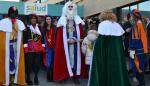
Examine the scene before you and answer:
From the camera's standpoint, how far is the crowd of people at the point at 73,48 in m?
8.56

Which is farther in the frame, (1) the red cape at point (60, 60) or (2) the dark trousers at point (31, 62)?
(1) the red cape at point (60, 60)

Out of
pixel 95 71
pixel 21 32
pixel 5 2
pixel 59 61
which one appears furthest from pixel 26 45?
pixel 5 2

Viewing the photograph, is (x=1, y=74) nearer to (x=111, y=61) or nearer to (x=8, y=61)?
(x=8, y=61)

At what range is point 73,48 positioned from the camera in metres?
10.3

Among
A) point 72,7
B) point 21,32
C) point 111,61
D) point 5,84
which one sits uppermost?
point 72,7

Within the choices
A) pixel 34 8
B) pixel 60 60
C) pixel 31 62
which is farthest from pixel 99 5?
pixel 31 62

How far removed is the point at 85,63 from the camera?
10086mm

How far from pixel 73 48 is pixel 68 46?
140 millimetres

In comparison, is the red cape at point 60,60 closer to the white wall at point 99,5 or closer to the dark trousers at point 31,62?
the dark trousers at point 31,62

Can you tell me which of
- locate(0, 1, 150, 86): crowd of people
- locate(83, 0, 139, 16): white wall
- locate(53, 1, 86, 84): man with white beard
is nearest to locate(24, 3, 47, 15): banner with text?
locate(83, 0, 139, 16): white wall

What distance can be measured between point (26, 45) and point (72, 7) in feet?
5.23

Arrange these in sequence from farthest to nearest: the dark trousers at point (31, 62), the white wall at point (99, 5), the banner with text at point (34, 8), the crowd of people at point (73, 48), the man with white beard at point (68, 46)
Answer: the banner with text at point (34, 8) < the white wall at point (99, 5) < the man with white beard at point (68, 46) < the dark trousers at point (31, 62) < the crowd of people at point (73, 48)

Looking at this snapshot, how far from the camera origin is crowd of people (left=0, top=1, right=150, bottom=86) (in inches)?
337

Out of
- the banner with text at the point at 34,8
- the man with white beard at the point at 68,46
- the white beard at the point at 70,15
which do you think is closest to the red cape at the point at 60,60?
the man with white beard at the point at 68,46
